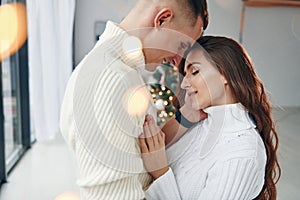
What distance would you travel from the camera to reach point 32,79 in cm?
319

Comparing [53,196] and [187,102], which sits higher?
[187,102]

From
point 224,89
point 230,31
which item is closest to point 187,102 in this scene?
point 224,89

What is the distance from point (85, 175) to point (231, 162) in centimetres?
39

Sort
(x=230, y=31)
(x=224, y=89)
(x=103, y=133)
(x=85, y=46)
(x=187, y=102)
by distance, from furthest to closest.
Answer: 1. (x=230, y=31)
2. (x=85, y=46)
3. (x=187, y=102)
4. (x=224, y=89)
5. (x=103, y=133)

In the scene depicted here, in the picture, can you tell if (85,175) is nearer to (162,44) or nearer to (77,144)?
(77,144)

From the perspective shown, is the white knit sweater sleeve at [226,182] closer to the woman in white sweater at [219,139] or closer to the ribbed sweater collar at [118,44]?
the woman in white sweater at [219,139]

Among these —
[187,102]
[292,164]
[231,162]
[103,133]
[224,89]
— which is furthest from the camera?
[292,164]

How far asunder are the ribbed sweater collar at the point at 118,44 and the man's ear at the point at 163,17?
0.18 feet

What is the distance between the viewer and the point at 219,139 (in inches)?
35.0

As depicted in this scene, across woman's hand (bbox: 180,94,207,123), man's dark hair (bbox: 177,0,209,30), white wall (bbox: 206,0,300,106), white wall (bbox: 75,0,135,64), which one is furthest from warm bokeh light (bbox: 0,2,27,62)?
white wall (bbox: 206,0,300,106)

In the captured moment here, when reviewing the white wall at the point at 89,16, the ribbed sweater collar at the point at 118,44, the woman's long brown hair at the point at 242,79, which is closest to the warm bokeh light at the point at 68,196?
the woman's long brown hair at the point at 242,79

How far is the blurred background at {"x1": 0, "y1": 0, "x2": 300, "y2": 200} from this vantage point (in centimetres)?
251

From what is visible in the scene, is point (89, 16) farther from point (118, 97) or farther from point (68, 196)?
point (118, 97)

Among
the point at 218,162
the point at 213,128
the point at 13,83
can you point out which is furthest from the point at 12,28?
the point at 218,162
